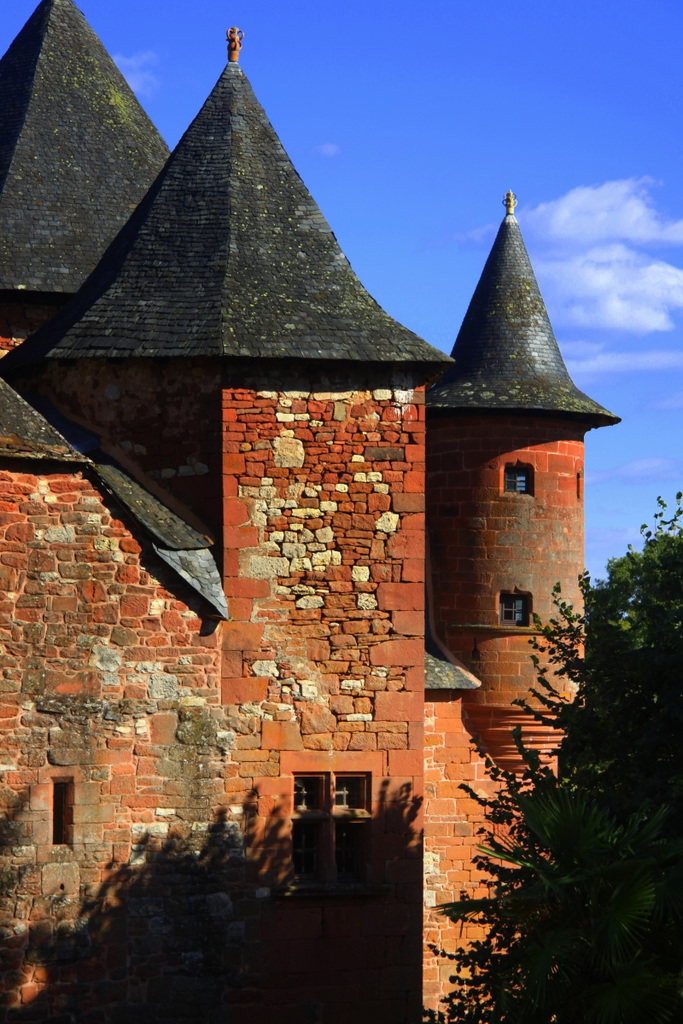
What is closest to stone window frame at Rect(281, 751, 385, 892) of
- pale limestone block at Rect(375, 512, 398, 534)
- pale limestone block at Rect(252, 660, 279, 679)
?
pale limestone block at Rect(252, 660, 279, 679)

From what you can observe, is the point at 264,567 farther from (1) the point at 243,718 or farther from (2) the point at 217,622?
(1) the point at 243,718

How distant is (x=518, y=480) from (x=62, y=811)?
9042mm

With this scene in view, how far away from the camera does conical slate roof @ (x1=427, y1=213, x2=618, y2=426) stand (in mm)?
19500

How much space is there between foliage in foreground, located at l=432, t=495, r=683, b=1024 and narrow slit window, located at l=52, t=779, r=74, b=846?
357 centimetres

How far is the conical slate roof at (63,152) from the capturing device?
17.0 metres

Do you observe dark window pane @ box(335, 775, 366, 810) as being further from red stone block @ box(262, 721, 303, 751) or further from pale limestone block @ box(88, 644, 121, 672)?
pale limestone block @ box(88, 644, 121, 672)

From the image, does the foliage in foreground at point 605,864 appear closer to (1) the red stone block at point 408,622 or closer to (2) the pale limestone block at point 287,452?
(1) the red stone block at point 408,622

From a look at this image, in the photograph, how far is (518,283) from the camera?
68.4 ft

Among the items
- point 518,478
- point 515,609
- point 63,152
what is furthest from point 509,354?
point 63,152

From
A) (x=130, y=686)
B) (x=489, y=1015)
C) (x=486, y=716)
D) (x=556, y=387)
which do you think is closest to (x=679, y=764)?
(x=489, y=1015)

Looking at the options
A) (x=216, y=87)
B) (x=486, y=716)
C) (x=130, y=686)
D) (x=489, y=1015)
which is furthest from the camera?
(x=486, y=716)

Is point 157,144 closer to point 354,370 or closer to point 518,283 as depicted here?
point 518,283

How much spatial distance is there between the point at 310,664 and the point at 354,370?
2.92 metres

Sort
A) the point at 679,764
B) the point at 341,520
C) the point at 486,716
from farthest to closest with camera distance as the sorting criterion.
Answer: the point at 486,716 < the point at 341,520 < the point at 679,764
